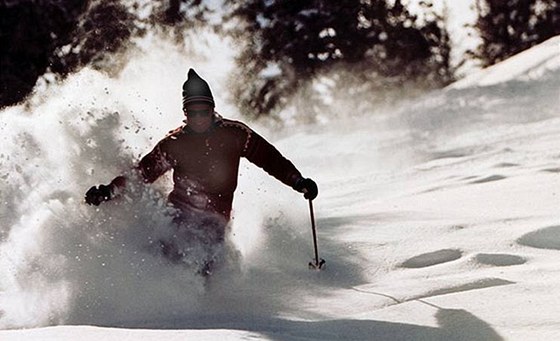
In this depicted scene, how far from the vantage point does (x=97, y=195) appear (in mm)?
4699

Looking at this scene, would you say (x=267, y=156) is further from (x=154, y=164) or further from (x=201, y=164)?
(x=154, y=164)

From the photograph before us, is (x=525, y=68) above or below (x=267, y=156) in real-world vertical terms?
above

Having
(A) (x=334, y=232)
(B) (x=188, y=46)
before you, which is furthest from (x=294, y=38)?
(A) (x=334, y=232)

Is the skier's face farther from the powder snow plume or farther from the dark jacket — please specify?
the powder snow plume

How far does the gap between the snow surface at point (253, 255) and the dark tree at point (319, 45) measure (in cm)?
1260

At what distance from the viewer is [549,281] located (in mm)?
4285

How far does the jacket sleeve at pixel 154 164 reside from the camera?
5094mm

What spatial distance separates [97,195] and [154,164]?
503 mm

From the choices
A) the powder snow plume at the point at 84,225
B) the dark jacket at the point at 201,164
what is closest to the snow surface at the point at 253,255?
the powder snow plume at the point at 84,225

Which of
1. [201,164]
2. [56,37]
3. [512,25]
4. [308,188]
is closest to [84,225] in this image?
[201,164]

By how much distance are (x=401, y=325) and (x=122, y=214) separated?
168 cm

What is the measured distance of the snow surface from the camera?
12.8 ft

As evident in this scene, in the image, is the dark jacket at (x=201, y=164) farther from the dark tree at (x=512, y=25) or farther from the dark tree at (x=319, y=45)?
the dark tree at (x=319, y=45)

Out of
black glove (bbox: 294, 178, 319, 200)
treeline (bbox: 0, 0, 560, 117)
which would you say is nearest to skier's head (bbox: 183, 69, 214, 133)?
black glove (bbox: 294, 178, 319, 200)
